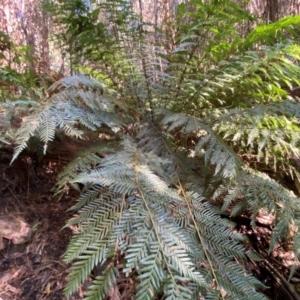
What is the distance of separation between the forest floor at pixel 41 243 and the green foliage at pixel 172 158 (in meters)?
0.10

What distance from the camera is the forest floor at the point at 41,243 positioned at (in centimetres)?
106

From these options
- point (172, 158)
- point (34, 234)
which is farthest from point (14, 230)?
point (172, 158)

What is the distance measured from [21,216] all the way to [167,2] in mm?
2048

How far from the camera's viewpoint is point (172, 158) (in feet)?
4.15

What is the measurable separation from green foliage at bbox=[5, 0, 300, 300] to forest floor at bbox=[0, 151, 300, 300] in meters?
0.10

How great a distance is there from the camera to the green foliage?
2.46 feet

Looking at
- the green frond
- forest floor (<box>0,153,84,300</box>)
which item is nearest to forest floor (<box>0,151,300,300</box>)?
forest floor (<box>0,153,84,300</box>)

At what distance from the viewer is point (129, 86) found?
163cm

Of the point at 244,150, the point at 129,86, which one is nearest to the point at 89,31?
the point at 129,86

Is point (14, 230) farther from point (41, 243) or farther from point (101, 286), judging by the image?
point (101, 286)

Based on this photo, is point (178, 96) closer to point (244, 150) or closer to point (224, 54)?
point (224, 54)

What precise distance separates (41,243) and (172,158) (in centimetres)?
60

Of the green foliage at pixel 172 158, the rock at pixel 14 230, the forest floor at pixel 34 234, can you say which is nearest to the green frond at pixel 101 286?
the green foliage at pixel 172 158

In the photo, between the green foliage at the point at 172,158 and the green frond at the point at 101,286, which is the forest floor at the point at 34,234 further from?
the green frond at the point at 101,286
